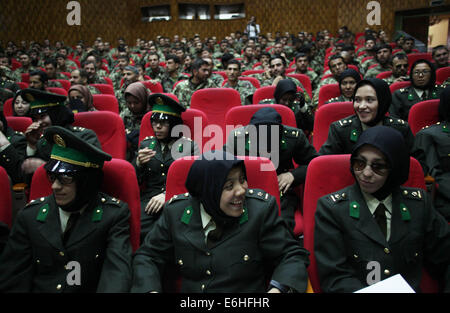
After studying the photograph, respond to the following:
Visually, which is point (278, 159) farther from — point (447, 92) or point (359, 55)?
point (359, 55)

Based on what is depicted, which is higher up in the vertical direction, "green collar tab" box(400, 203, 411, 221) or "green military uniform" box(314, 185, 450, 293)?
"green collar tab" box(400, 203, 411, 221)

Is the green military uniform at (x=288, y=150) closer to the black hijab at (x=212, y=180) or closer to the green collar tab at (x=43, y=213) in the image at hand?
the black hijab at (x=212, y=180)

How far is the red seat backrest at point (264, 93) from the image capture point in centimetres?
335

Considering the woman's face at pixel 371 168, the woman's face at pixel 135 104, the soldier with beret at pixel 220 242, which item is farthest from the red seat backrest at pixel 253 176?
the woman's face at pixel 135 104

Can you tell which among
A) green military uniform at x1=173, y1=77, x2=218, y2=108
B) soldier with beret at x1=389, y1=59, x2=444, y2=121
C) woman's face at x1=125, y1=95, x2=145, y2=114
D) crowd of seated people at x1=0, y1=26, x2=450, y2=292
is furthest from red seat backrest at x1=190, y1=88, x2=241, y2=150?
soldier with beret at x1=389, y1=59, x2=444, y2=121

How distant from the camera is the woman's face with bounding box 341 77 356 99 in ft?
9.93

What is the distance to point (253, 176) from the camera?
4.94 ft

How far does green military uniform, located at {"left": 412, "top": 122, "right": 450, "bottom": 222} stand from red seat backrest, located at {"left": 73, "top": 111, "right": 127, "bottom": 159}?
6.64ft

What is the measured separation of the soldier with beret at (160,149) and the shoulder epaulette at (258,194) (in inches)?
33.1

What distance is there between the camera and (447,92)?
2.07 metres

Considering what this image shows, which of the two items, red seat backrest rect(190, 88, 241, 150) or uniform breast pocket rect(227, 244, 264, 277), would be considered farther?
red seat backrest rect(190, 88, 241, 150)

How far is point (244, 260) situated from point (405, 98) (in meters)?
2.64

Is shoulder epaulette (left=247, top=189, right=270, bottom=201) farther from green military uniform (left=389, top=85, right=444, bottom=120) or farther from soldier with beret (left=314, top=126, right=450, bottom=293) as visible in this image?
green military uniform (left=389, top=85, right=444, bottom=120)
